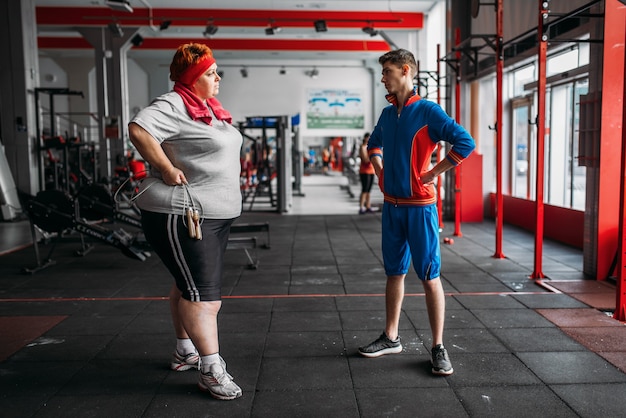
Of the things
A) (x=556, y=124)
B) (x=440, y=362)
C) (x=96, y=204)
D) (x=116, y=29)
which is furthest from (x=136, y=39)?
(x=440, y=362)

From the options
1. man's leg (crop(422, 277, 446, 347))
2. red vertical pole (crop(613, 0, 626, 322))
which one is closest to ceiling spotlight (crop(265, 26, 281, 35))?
red vertical pole (crop(613, 0, 626, 322))

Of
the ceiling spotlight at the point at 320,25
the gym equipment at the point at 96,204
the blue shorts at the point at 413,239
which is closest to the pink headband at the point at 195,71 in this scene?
the blue shorts at the point at 413,239

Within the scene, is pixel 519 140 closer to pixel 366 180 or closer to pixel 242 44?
pixel 366 180

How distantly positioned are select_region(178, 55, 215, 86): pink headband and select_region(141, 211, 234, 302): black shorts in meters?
0.54

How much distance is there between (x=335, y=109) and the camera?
59.6 feet

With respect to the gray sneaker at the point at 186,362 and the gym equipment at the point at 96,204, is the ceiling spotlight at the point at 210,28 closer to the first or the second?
the gym equipment at the point at 96,204

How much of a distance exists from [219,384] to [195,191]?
0.80 m

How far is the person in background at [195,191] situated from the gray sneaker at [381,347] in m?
0.75

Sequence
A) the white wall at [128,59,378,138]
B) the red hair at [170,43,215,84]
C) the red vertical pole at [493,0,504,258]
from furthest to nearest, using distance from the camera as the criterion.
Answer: the white wall at [128,59,378,138] → the red vertical pole at [493,0,504,258] → the red hair at [170,43,215,84]

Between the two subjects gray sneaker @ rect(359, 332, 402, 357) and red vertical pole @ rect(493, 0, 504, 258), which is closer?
gray sneaker @ rect(359, 332, 402, 357)

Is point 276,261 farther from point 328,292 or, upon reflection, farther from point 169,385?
point 169,385

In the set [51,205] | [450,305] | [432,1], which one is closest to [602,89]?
[450,305]

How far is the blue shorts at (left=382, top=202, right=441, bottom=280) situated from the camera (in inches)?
102

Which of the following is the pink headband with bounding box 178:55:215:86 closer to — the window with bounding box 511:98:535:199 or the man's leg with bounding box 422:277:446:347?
the man's leg with bounding box 422:277:446:347
